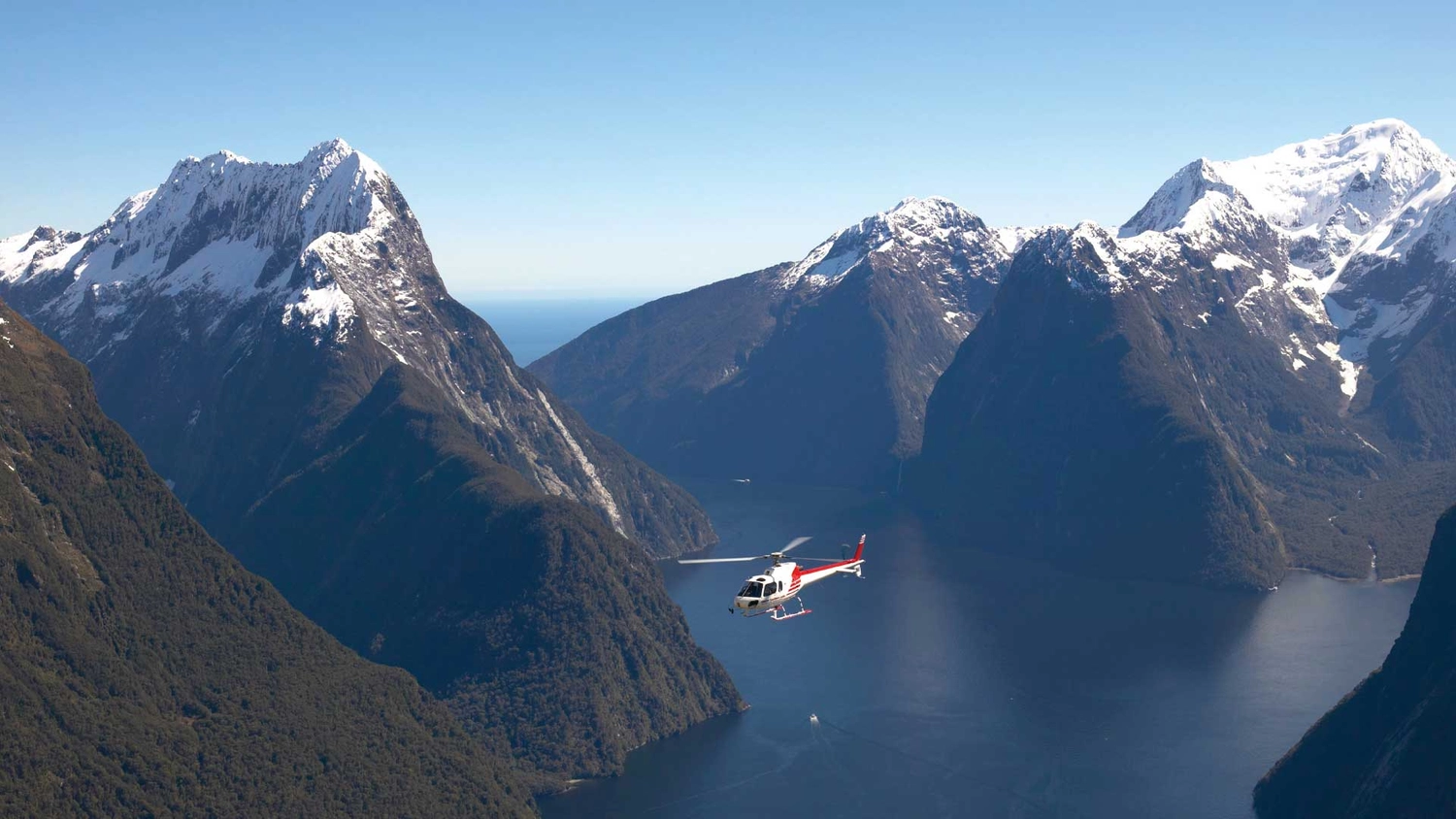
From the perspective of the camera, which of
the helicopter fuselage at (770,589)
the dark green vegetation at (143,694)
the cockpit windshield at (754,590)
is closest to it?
the cockpit windshield at (754,590)

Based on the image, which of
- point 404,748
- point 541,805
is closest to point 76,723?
point 404,748

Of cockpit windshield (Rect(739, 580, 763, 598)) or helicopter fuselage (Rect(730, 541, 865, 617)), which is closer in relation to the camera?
cockpit windshield (Rect(739, 580, 763, 598))

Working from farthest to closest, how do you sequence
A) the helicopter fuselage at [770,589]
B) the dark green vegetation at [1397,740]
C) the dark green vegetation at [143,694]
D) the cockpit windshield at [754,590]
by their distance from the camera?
the dark green vegetation at [143,694] → the helicopter fuselage at [770,589] → the cockpit windshield at [754,590] → the dark green vegetation at [1397,740]

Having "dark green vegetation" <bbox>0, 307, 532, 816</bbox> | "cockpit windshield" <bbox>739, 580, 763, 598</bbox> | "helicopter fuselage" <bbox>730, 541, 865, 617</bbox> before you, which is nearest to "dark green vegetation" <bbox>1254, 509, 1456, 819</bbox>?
"helicopter fuselage" <bbox>730, 541, 865, 617</bbox>

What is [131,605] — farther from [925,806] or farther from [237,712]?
[925,806]

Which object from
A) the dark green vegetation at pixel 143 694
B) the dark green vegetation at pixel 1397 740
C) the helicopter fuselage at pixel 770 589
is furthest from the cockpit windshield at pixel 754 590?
the dark green vegetation at pixel 1397 740

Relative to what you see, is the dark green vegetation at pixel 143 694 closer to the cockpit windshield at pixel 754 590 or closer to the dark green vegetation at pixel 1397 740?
the cockpit windshield at pixel 754 590

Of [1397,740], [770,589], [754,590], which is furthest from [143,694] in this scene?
[1397,740]

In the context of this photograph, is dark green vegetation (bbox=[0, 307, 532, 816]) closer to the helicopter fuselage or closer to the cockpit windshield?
the helicopter fuselage
